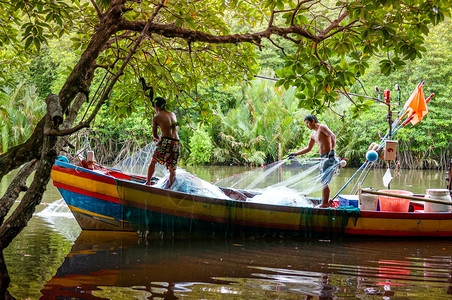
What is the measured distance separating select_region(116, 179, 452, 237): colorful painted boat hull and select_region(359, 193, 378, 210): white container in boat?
234 mm

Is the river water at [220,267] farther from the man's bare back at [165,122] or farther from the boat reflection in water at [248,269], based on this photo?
the man's bare back at [165,122]

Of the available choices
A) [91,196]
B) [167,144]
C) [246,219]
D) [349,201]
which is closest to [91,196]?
[91,196]

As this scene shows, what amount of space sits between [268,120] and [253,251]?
543 inches

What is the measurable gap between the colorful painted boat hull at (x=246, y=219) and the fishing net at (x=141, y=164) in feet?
3.98

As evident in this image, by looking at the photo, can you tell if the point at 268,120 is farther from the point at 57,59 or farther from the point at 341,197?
the point at 341,197

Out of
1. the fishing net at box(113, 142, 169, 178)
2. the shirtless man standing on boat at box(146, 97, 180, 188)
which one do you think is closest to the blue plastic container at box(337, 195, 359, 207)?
the shirtless man standing on boat at box(146, 97, 180, 188)

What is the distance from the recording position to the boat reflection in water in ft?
13.1

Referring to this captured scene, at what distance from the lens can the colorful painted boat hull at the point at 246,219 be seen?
6164 millimetres

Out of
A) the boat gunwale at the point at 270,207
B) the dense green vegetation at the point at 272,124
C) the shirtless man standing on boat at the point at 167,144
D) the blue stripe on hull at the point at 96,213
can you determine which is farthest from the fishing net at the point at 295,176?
the dense green vegetation at the point at 272,124

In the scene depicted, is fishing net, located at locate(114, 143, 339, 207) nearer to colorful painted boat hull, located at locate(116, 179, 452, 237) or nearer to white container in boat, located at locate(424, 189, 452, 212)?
colorful painted boat hull, located at locate(116, 179, 452, 237)

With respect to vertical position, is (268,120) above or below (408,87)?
below

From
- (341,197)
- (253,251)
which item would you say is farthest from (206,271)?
(341,197)

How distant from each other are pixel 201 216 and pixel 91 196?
1.67 m

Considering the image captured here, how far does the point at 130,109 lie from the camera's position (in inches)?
170
